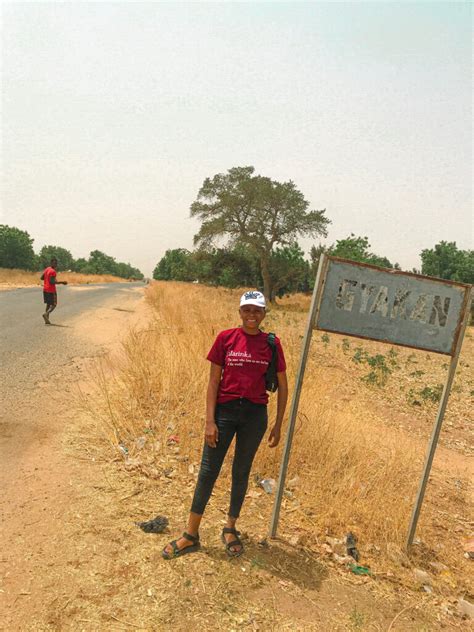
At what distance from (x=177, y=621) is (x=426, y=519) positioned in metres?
2.87

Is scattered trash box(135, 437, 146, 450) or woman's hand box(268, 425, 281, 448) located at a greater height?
woman's hand box(268, 425, 281, 448)

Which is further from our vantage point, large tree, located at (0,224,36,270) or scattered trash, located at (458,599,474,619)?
large tree, located at (0,224,36,270)

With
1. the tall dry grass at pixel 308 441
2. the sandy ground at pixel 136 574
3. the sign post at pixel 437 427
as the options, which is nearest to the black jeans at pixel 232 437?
the sandy ground at pixel 136 574

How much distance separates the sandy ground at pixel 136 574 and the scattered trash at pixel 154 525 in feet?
0.20

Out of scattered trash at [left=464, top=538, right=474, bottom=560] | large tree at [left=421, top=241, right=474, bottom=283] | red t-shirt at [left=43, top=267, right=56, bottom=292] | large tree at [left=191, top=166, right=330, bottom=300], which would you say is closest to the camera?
scattered trash at [left=464, top=538, right=474, bottom=560]

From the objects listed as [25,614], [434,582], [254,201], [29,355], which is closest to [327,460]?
[434,582]

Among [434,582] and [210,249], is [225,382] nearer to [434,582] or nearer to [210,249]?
[434,582]

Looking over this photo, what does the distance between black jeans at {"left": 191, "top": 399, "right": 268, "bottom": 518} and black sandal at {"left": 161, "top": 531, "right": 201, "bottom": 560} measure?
18cm

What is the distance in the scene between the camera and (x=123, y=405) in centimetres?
512

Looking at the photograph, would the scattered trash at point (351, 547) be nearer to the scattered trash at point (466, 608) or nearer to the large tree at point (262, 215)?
the scattered trash at point (466, 608)

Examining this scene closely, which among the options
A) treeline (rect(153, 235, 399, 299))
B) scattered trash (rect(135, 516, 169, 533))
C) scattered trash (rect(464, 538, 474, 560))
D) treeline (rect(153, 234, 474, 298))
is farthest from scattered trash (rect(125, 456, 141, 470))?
treeline (rect(153, 235, 399, 299))

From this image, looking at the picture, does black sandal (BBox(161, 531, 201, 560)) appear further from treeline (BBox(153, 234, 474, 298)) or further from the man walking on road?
treeline (BBox(153, 234, 474, 298))

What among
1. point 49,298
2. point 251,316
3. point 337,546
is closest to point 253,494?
point 337,546

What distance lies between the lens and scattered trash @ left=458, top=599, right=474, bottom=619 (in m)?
2.91
